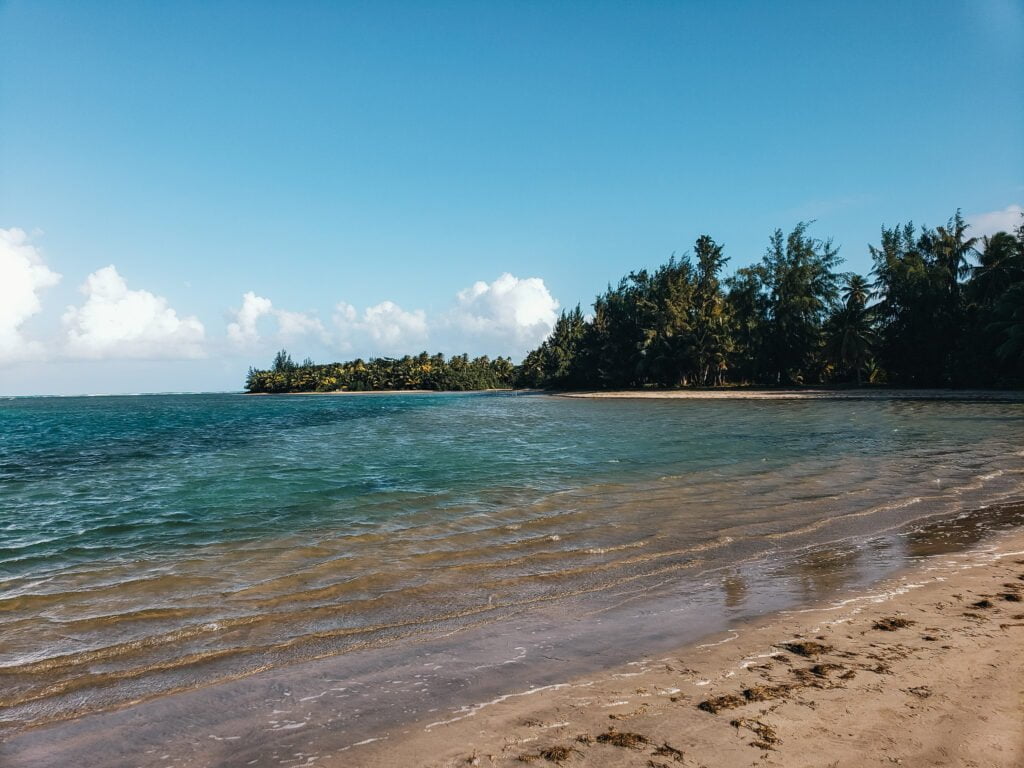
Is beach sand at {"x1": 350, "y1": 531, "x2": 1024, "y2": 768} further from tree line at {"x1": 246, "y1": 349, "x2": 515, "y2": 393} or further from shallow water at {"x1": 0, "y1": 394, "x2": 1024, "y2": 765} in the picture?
tree line at {"x1": 246, "y1": 349, "x2": 515, "y2": 393}

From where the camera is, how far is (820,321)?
68.0 metres

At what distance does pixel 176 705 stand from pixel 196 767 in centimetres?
103

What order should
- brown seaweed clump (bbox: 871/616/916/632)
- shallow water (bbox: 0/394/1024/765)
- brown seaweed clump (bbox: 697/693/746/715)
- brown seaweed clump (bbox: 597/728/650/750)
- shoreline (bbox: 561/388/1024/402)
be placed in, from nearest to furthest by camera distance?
brown seaweed clump (bbox: 597/728/650/750) → brown seaweed clump (bbox: 697/693/746/715) → shallow water (bbox: 0/394/1024/765) → brown seaweed clump (bbox: 871/616/916/632) → shoreline (bbox: 561/388/1024/402)

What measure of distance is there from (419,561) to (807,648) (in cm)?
497

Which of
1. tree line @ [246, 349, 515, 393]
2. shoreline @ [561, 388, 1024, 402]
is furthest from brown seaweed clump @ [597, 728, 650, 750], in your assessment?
tree line @ [246, 349, 515, 393]

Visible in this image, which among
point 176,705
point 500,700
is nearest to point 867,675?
point 500,700

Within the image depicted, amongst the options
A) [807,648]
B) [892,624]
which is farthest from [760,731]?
[892,624]

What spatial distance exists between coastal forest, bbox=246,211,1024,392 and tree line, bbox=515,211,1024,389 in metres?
0.13

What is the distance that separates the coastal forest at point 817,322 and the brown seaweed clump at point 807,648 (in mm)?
51271

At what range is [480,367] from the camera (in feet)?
565

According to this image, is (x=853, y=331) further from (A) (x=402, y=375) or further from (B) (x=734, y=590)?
(A) (x=402, y=375)

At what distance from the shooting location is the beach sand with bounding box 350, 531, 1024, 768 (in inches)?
129

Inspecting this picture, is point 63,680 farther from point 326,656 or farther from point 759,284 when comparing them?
point 759,284

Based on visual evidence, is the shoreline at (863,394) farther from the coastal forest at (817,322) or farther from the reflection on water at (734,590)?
the reflection on water at (734,590)
